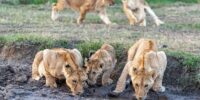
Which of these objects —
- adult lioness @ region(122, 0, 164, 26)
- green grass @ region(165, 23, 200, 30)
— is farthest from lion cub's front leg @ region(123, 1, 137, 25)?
green grass @ region(165, 23, 200, 30)

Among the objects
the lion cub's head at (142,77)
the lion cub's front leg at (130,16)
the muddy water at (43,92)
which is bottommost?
the muddy water at (43,92)

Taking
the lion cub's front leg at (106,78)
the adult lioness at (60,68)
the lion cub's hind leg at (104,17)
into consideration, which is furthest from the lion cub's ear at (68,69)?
the lion cub's hind leg at (104,17)

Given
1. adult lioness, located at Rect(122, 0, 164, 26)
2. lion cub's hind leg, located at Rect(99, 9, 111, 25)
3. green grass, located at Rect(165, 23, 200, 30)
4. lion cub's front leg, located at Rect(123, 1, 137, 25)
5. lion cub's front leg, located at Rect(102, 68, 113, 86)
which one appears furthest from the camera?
adult lioness, located at Rect(122, 0, 164, 26)

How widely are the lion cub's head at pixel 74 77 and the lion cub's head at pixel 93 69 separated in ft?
0.97

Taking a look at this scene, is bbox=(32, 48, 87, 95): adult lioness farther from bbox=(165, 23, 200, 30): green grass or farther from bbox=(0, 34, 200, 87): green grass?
bbox=(165, 23, 200, 30): green grass

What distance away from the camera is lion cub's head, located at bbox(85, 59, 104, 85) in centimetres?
1153

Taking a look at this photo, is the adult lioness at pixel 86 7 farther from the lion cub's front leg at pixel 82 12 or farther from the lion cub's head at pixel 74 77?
the lion cub's head at pixel 74 77

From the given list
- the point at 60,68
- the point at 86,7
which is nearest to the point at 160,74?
the point at 60,68

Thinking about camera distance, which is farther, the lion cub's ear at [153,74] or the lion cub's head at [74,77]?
the lion cub's head at [74,77]

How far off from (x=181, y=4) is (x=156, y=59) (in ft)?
33.9

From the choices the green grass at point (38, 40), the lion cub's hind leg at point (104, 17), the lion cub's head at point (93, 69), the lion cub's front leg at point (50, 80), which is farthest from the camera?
the lion cub's hind leg at point (104, 17)

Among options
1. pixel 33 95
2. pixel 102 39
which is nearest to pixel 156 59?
pixel 33 95

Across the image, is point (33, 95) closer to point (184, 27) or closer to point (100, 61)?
point (100, 61)

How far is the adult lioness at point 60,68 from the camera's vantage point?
36.6 ft
